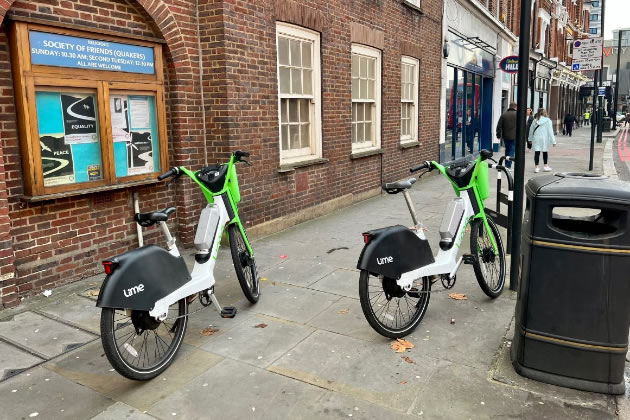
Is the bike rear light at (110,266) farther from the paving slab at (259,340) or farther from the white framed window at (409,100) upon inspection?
the white framed window at (409,100)

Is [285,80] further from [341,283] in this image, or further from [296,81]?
[341,283]

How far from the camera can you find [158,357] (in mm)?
3646

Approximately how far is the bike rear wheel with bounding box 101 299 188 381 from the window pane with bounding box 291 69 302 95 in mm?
4799

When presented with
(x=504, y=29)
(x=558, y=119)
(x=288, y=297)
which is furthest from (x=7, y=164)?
(x=558, y=119)

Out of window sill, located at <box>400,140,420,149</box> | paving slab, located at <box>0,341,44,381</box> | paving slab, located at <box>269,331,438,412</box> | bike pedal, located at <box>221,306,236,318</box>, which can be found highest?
window sill, located at <box>400,140,420,149</box>

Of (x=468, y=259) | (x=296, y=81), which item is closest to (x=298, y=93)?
(x=296, y=81)

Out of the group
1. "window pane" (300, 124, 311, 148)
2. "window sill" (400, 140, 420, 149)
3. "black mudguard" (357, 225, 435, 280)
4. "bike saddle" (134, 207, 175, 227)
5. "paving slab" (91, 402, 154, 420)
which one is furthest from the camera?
"window sill" (400, 140, 420, 149)

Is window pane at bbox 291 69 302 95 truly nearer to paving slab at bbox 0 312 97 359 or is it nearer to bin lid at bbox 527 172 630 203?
paving slab at bbox 0 312 97 359

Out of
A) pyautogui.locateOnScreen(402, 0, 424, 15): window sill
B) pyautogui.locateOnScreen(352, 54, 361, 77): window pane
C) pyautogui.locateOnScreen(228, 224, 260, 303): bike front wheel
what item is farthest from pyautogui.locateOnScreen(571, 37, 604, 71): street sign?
pyautogui.locateOnScreen(228, 224, 260, 303): bike front wheel

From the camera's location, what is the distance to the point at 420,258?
3953mm

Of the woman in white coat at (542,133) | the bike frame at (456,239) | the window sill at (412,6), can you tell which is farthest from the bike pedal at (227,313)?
the woman in white coat at (542,133)

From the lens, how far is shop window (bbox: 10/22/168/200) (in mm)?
4531

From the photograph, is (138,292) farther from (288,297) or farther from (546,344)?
(546,344)

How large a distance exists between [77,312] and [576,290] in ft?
13.0
